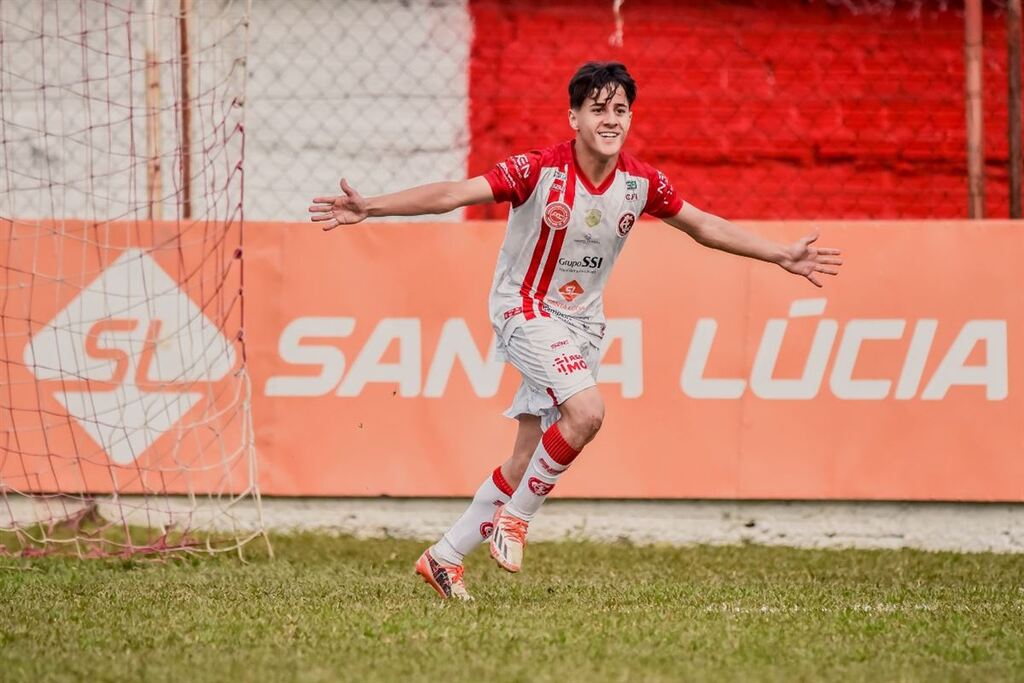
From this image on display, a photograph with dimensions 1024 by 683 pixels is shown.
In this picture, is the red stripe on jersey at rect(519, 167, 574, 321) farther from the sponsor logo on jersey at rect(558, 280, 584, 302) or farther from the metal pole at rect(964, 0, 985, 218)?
the metal pole at rect(964, 0, 985, 218)

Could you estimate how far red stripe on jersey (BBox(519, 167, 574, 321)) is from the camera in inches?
238

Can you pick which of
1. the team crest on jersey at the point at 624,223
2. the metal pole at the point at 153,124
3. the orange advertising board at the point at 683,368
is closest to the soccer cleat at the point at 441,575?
the team crest on jersey at the point at 624,223

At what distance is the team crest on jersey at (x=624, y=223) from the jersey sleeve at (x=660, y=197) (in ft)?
0.35

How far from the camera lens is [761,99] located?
10.9m

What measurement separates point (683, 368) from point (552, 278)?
97.0 inches

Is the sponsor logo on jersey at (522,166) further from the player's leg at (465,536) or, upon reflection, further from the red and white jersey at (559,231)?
the player's leg at (465,536)

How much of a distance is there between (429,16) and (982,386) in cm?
483

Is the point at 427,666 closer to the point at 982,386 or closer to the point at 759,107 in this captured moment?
the point at 982,386

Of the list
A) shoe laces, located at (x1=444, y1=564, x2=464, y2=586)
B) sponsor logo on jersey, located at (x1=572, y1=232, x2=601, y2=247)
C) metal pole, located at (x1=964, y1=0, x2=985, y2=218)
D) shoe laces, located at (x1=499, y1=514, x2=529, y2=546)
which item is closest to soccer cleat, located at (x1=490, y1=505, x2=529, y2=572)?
shoe laces, located at (x1=499, y1=514, x2=529, y2=546)

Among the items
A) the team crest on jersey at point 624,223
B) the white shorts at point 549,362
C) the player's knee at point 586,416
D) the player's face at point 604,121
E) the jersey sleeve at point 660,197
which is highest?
the player's face at point 604,121

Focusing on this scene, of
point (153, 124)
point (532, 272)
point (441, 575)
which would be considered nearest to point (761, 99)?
point (153, 124)

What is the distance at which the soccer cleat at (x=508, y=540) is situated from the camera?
5879mm

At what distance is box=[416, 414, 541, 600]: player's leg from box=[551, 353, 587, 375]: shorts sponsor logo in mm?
441

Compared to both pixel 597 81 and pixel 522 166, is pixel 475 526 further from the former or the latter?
pixel 597 81
